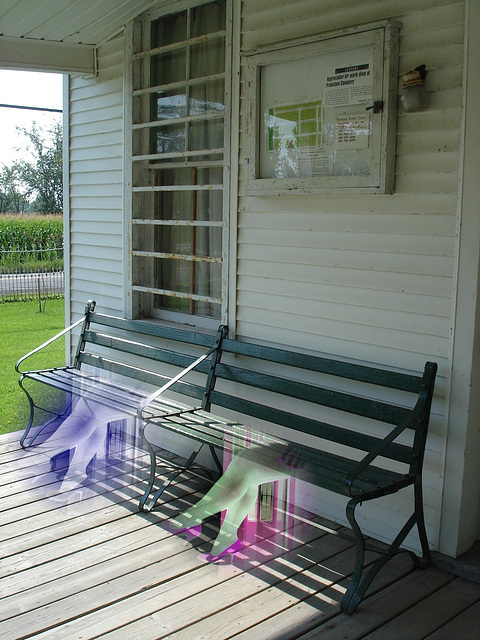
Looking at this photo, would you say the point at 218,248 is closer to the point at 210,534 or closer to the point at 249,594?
the point at 210,534

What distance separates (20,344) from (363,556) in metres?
7.62

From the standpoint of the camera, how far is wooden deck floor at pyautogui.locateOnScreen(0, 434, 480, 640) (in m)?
2.89

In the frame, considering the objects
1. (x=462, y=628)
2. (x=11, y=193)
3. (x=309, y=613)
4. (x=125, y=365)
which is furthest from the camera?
(x=11, y=193)

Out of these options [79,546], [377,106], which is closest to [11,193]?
[79,546]

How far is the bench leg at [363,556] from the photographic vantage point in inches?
117

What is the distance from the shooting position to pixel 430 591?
10.4 ft

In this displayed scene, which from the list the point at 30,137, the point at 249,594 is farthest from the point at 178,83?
the point at 30,137

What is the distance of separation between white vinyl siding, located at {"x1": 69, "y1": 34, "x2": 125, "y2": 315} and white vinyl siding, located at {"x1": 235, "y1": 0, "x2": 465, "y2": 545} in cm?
143

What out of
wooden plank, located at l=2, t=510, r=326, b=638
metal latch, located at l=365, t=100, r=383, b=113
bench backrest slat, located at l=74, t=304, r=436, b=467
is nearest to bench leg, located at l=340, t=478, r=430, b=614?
bench backrest slat, located at l=74, t=304, r=436, b=467

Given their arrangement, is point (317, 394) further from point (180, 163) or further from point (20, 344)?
point (20, 344)

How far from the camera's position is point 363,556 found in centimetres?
301

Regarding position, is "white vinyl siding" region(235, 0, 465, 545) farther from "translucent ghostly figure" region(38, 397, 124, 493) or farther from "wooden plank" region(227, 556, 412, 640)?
"translucent ghostly figure" region(38, 397, 124, 493)

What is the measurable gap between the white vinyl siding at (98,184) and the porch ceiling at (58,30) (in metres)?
0.14

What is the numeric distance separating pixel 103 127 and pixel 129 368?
1.94 m
